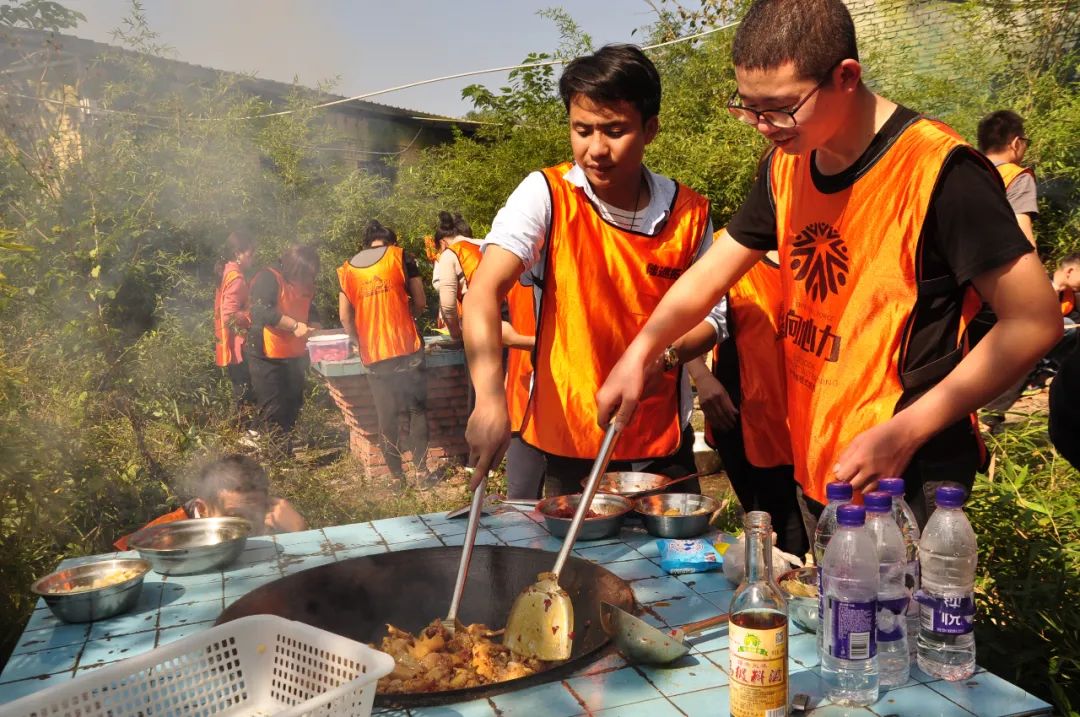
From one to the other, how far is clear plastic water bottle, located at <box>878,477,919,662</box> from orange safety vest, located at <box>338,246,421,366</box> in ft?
17.0

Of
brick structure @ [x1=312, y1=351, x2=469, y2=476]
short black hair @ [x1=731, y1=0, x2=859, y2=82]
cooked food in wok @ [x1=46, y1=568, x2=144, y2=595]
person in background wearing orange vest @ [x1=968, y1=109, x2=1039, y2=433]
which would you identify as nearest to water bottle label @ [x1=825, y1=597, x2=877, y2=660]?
short black hair @ [x1=731, y1=0, x2=859, y2=82]

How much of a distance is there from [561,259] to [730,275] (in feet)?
2.02

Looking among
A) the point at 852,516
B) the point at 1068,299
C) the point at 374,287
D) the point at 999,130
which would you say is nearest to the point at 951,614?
the point at 852,516

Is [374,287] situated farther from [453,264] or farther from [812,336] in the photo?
[812,336]

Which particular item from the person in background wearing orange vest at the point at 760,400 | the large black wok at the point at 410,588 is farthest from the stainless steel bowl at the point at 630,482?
the person in background wearing orange vest at the point at 760,400

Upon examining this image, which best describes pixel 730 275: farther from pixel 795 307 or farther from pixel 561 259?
pixel 561 259

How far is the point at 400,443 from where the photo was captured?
6.75 m

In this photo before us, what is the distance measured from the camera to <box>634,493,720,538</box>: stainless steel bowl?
2242 millimetres

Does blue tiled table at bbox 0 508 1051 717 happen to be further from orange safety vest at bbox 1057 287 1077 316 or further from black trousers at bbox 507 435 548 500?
orange safety vest at bbox 1057 287 1077 316

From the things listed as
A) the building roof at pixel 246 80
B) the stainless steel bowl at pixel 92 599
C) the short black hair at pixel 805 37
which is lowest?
the stainless steel bowl at pixel 92 599

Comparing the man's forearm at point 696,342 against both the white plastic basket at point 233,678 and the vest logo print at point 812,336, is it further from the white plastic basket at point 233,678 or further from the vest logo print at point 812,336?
the white plastic basket at point 233,678

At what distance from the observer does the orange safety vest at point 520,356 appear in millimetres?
3998

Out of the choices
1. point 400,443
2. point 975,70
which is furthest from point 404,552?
point 975,70

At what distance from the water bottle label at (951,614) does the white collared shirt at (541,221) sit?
1332 millimetres
